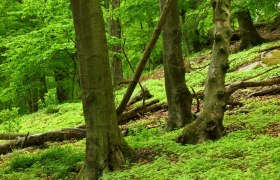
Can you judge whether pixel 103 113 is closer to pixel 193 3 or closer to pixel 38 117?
pixel 38 117

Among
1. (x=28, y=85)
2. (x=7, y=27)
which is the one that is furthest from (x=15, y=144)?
(x=7, y=27)

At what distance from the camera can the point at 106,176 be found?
5387mm

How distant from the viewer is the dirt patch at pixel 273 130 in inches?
243

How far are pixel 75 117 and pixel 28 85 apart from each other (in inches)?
311

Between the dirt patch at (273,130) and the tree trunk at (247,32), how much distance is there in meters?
11.3

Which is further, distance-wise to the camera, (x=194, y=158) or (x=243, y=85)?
(x=243, y=85)

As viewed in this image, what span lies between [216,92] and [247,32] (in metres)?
11.9

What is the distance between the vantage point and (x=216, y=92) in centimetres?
668

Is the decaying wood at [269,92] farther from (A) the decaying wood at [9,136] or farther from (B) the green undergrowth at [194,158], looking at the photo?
(A) the decaying wood at [9,136]

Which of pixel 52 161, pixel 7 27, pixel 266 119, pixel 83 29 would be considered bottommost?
pixel 52 161

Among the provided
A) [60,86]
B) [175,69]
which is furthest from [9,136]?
[60,86]

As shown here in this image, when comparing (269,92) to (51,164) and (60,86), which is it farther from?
(60,86)

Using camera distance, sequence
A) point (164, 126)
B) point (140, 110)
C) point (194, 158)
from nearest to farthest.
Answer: point (194, 158) < point (164, 126) < point (140, 110)

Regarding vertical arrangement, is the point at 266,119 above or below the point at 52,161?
above
